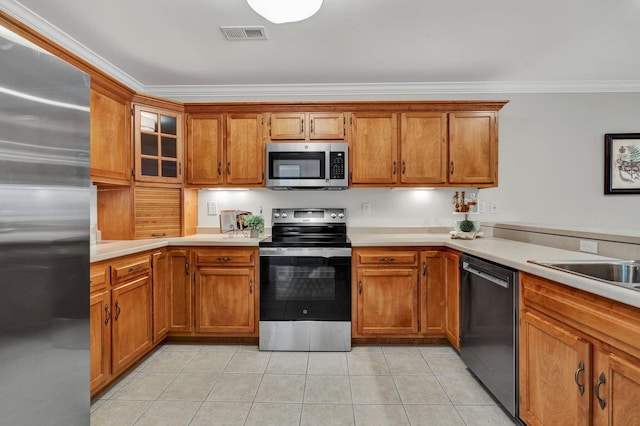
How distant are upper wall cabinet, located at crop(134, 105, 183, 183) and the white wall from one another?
0.62 meters

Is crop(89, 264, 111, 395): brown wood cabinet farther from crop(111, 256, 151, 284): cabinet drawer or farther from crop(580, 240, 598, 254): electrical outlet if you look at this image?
crop(580, 240, 598, 254): electrical outlet

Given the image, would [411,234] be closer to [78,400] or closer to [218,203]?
[218,203]

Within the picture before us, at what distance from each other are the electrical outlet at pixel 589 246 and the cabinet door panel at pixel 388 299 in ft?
3.79

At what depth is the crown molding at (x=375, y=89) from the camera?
334cm

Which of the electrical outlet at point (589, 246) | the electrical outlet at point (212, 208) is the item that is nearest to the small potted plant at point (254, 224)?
the electrical outlet at point (212, 208)

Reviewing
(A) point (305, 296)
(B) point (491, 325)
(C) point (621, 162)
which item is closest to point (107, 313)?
(A) point (305, 296)

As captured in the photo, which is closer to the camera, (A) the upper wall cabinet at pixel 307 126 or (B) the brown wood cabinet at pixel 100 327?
(B) the brown wood cabinet at pixel 100 327

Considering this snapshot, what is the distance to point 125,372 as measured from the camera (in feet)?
7.63

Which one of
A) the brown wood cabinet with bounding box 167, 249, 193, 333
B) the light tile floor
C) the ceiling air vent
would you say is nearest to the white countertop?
the brown wood cabinet with bounding box 167, 249, 193, 333

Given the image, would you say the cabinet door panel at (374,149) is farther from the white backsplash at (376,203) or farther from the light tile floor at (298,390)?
the light tile floor at (298,390)

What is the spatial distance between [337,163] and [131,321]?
2.06 m

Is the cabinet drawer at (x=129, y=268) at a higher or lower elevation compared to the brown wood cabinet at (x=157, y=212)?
lower

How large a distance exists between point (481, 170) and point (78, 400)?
3.23 m

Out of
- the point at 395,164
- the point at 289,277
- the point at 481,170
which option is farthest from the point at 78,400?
the point at 481,170
